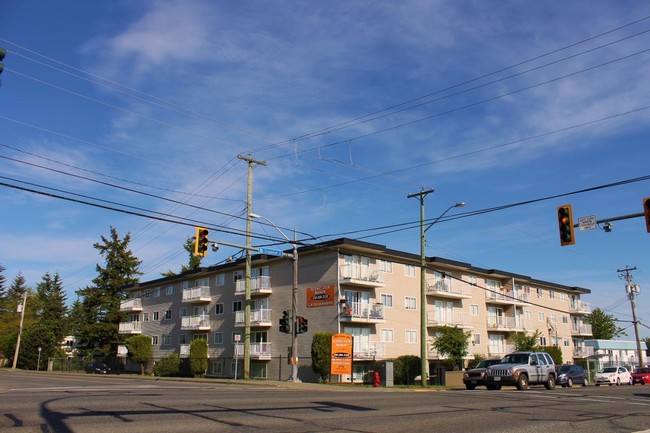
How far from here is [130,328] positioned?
6531cm

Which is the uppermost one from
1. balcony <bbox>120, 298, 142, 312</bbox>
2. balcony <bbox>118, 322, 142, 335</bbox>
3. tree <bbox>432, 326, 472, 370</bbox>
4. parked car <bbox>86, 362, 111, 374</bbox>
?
balcony <bbox>120, 298, 142, 312</bbox>

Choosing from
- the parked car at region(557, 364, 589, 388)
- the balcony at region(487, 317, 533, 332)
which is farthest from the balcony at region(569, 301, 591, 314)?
the parked car at region(557, 364, 589, 388)

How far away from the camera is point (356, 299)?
141 feet

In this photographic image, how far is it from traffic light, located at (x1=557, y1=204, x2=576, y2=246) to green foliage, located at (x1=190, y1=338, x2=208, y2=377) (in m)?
37.3

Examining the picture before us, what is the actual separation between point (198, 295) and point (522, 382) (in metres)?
36.2

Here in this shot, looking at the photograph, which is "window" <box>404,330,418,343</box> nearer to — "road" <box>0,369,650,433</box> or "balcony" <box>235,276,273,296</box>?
"balcony" <box>235,276,273,296</box>

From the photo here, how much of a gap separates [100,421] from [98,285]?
67.4 meters

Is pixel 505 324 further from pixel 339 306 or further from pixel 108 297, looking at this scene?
pixel 108 297

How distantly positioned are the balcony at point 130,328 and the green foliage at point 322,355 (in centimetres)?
3366

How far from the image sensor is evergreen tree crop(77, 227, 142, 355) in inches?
2736

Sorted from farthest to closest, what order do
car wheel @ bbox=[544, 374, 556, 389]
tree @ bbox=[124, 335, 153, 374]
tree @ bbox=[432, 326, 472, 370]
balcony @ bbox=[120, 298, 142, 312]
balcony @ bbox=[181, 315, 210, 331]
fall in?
balcony @ bbox=[120, 298, 142, 312]
tree @ bbox=[124, 335, 153, 374]
balcony @ bbox=[181, 315, 210, 331]
tree @ bbox=[432, 326, 472, 370]
car wheel @ bbox=[544, 374, 556, 389]

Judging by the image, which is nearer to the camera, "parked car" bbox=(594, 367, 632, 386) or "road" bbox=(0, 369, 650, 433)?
"road" bbox=(0, 369, 650, 433)

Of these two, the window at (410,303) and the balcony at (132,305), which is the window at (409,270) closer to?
the window at (410,303)

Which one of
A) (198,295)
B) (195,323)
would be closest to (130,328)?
(195,323)
